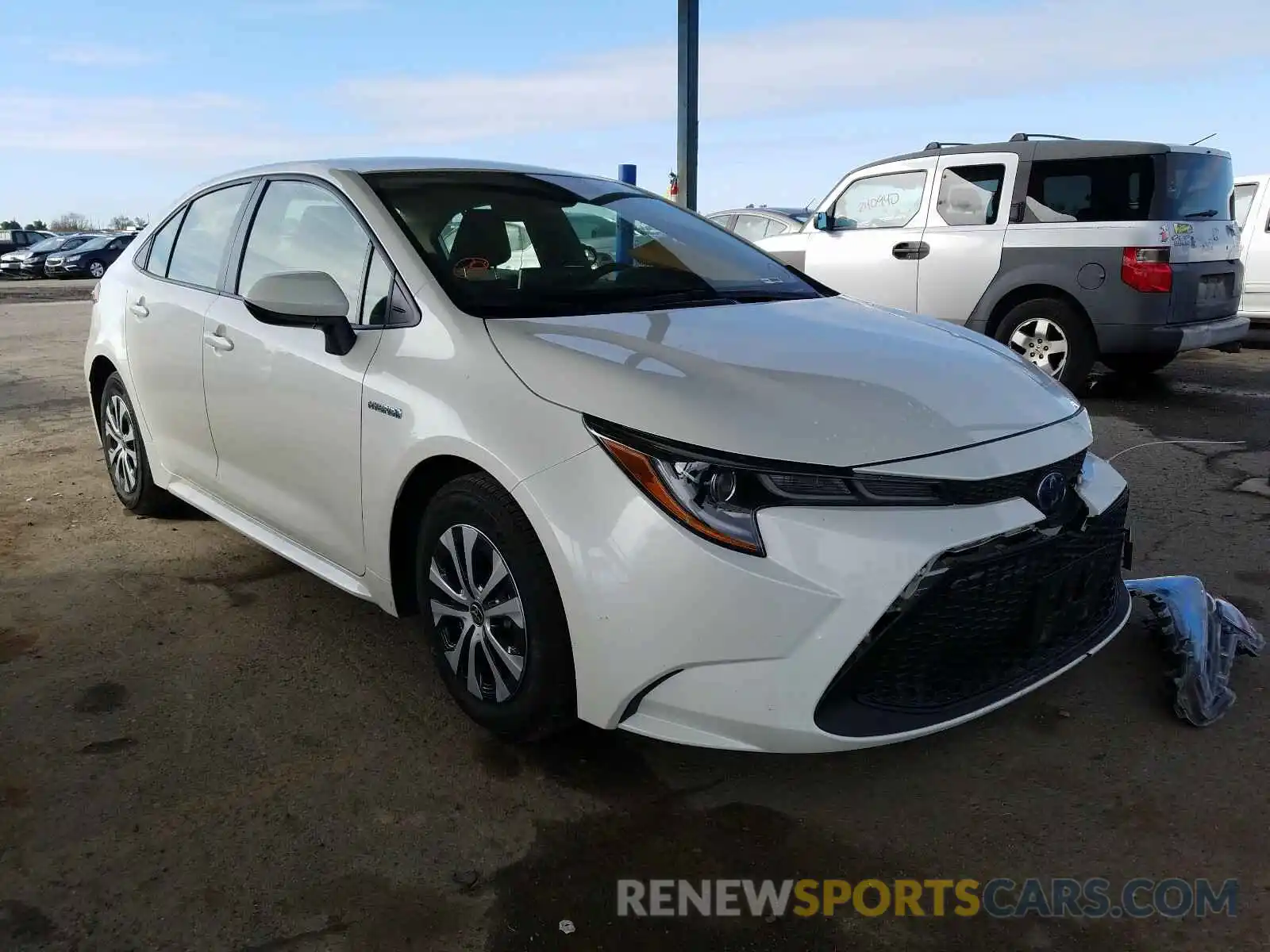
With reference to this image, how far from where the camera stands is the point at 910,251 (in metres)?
8.10

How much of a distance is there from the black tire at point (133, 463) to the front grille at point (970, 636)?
10.9 ft

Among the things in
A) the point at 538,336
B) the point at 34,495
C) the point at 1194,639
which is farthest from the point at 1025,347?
the point at 34,495

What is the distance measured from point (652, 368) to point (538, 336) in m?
0.36

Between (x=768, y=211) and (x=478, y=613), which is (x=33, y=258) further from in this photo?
(x=478, y=613)

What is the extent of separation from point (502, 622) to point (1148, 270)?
6137 mm

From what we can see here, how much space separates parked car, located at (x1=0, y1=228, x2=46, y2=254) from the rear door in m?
34.0

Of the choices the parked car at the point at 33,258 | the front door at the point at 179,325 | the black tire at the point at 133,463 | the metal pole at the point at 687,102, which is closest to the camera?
the front door at the point at 179,325

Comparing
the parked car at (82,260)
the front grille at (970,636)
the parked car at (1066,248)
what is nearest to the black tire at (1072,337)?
the parked car at (1066,248)

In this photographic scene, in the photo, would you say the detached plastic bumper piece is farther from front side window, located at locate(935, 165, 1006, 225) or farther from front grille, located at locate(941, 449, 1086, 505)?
front side window, located at locate(935, 165, 1006, 225)

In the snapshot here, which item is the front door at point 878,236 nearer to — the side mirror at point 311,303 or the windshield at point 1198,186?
the windshield at point 1198,186

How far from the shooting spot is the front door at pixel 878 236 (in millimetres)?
8133

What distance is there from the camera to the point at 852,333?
9.38 feet

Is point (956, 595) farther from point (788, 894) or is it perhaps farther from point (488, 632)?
point (488, 632)

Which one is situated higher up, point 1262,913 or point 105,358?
point 105,358
